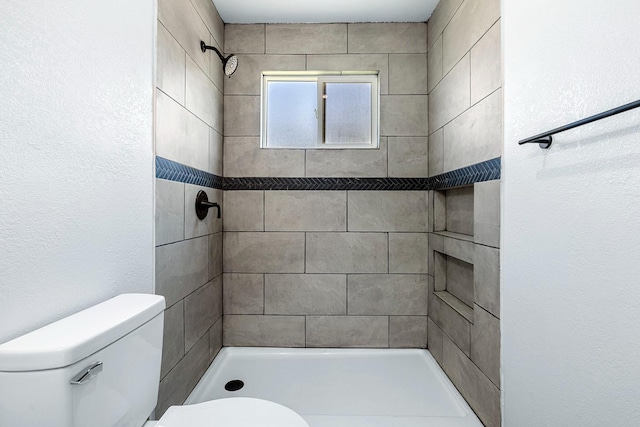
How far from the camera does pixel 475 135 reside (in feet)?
5.34

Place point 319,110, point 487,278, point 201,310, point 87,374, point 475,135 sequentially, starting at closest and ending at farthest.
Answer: point 87,374
point 487,278
point 475,135
point 201,310
point 319,110

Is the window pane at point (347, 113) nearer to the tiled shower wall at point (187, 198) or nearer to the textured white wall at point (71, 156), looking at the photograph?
the tiled shower wall at point (187, 198)

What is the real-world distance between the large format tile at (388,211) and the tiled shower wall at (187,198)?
3.35 ft

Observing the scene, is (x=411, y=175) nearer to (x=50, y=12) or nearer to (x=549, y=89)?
(x=549, y=89)

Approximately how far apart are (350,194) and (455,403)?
146 centimetres

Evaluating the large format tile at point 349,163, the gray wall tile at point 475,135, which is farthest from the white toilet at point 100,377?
the large format tile at point 349,163

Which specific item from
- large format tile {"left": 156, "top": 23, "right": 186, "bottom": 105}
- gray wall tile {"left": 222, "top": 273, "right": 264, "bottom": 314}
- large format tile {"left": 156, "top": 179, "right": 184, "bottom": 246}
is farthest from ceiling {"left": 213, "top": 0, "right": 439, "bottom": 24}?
gray wall tile {"left": 222, "top": 273, "right": 264, "bottom": 314}

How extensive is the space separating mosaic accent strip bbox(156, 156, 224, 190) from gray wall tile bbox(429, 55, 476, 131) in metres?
1.56

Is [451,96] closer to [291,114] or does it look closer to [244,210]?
[291,114]

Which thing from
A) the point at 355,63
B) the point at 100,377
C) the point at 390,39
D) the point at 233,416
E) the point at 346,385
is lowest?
the point at 346,385

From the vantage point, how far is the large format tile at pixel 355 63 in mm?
2357

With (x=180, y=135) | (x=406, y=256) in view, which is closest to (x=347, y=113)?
(x=406, y=256)

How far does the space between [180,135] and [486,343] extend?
1.87m

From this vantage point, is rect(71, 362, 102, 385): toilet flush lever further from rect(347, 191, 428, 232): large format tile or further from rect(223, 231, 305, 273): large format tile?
rect(347, 191, 428, 232): large format tile
